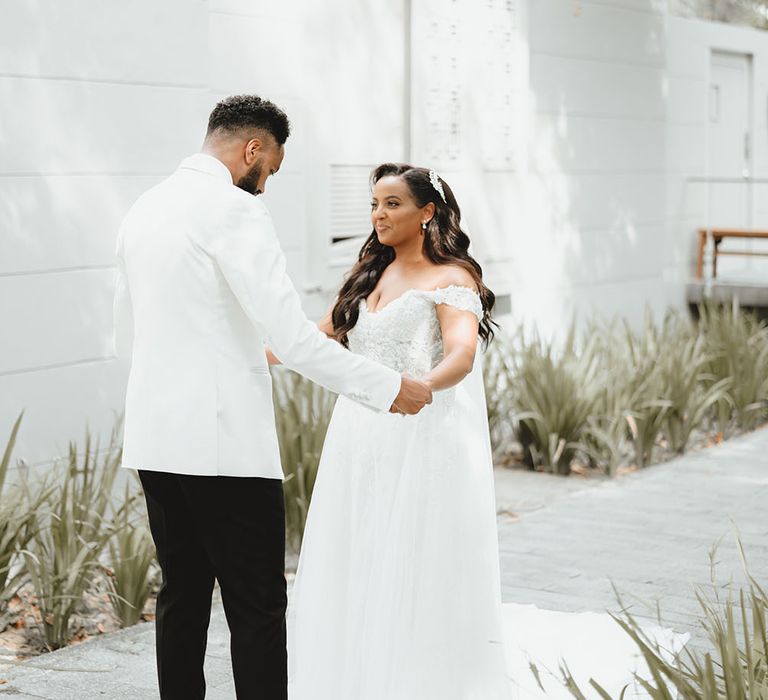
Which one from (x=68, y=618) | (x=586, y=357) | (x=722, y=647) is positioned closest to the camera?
(x=722, y=647)

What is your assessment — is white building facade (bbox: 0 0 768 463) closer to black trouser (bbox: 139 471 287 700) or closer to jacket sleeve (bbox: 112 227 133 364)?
jacket sleeve (bbox: 112 227 133 364)

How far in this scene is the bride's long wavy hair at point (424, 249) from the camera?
4.46 m

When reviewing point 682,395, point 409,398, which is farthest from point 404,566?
point 682,395

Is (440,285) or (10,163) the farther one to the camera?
(10,163)

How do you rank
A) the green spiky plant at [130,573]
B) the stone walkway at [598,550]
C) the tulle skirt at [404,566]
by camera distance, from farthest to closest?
1. the green spiky plant at [130,573]
2. the stone walkway at [598,550]
3. the tulle skirt at [404,566]

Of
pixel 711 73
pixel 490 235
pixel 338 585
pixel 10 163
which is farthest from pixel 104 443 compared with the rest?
pixel 711 73

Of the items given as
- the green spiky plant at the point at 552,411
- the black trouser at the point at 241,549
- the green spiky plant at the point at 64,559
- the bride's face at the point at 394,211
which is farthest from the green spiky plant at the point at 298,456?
the black trouser at the point at 241,549

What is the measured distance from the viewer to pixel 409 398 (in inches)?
152

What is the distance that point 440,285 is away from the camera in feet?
14.3

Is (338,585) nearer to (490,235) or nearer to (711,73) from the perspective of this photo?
(490,235)

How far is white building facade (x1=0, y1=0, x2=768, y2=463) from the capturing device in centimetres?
671

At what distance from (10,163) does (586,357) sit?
14.0ft

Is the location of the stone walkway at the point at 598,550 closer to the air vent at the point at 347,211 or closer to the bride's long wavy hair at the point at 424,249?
the bride's long wavy hair at the point at 424,249

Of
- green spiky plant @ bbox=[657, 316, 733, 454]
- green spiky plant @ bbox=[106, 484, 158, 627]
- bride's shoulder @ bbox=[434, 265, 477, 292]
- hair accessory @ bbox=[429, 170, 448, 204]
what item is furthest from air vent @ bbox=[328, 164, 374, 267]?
bride's shoulder @ bbox=[434, 265, 477, 292]
